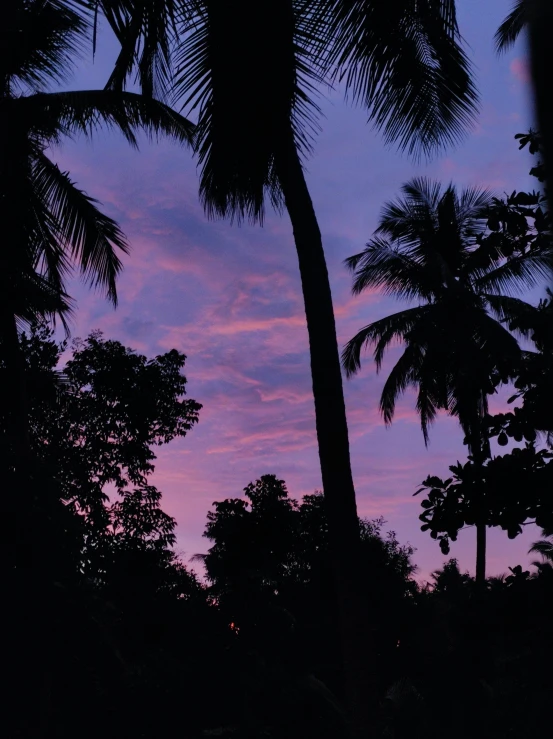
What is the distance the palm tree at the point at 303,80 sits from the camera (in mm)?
8367

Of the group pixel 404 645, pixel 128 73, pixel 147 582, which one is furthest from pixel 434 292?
pixel 128 73

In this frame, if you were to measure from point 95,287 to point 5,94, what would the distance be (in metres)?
4.00

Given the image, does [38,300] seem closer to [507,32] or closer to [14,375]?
[14,375]

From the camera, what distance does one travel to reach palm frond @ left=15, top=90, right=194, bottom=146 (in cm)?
1469

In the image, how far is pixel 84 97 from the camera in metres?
14.8

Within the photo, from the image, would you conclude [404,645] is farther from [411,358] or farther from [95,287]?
[95,287]

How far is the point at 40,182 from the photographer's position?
15.8m

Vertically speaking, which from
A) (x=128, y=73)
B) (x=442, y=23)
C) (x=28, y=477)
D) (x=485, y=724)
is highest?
(x=128, y=73)

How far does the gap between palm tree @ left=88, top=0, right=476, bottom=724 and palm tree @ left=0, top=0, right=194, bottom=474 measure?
5.24 m

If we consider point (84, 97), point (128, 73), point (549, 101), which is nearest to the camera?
point (549, 101)

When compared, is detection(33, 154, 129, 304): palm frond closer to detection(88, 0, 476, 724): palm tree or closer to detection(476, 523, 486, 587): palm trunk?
detection(88, 0, 476, 724): palm tree

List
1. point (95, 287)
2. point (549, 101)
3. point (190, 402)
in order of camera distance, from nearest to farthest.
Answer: point (549, 101)
point (95, 287)
point (190, 402)

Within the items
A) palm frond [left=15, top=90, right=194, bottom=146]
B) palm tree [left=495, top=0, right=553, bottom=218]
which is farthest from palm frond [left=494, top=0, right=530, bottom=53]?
palm tree [left=495, top=0, right=553, bottom=218]

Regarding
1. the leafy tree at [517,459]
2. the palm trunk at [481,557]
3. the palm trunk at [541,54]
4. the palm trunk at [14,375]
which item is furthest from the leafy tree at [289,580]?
the palm trunk at [541,54]
